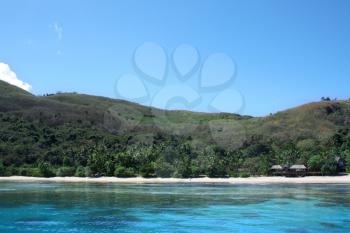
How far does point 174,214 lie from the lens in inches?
1550

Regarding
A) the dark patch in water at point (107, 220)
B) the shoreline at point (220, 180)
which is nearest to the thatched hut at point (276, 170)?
the shoreline at point (220, 180)

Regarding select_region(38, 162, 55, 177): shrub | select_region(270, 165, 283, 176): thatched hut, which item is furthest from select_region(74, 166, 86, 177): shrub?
select_region(270, 165, 283, 176): thatched hut

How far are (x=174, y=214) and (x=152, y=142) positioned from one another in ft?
314

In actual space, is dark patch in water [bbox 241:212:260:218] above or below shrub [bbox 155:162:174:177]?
below

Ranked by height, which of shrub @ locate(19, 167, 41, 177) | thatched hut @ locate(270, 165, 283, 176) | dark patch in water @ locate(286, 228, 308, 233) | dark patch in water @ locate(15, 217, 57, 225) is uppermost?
thatched hut @ locate(270, 165, 283, 176)

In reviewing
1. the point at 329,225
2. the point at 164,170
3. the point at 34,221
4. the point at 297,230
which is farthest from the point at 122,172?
the point at 297,230

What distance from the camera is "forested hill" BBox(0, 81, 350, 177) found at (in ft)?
322

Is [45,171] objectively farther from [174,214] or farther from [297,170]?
[174,214]

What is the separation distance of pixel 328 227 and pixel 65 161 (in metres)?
82.2

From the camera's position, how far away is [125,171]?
9562 cm

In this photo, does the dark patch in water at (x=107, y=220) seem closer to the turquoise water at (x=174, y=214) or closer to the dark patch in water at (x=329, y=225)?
the turquoise water at (x=174, y=214)

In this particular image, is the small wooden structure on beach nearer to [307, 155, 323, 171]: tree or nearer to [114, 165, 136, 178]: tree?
[307, 155, 323, 171]: tree

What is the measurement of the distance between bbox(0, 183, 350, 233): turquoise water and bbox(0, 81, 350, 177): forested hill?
43.3 metres

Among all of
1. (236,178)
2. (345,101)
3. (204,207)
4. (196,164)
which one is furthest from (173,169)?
(345,101)
